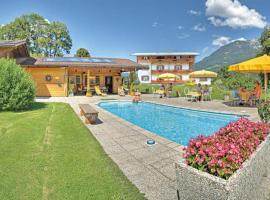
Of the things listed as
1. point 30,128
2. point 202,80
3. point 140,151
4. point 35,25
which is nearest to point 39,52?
point 35,25

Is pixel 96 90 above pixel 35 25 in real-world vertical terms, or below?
below

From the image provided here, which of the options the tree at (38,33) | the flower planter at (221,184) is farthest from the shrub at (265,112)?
the tree at (38,33)

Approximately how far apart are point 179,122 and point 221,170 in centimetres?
874

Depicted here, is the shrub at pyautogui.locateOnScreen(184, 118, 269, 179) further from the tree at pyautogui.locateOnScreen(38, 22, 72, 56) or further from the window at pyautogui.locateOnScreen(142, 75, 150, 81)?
the window at pyautogui.locateOnScreen(142, 75, 150, 81)

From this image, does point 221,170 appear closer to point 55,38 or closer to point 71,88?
point 71,88

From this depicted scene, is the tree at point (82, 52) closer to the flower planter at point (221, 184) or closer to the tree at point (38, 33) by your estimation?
the tree at point (38, 33)

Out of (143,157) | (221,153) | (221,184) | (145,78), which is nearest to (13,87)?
(143,157)

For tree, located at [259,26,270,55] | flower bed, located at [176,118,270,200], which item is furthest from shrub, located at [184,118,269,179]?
tree, located at [259,26,270,55]

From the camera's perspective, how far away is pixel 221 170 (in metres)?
2.58

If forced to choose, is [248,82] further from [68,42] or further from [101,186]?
[68,42]

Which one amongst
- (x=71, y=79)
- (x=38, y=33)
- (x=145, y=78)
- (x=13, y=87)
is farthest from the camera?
(x=145, y=78)

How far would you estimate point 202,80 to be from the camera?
5125 centimetres

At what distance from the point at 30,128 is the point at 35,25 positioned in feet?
145

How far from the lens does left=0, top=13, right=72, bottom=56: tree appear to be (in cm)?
4262
